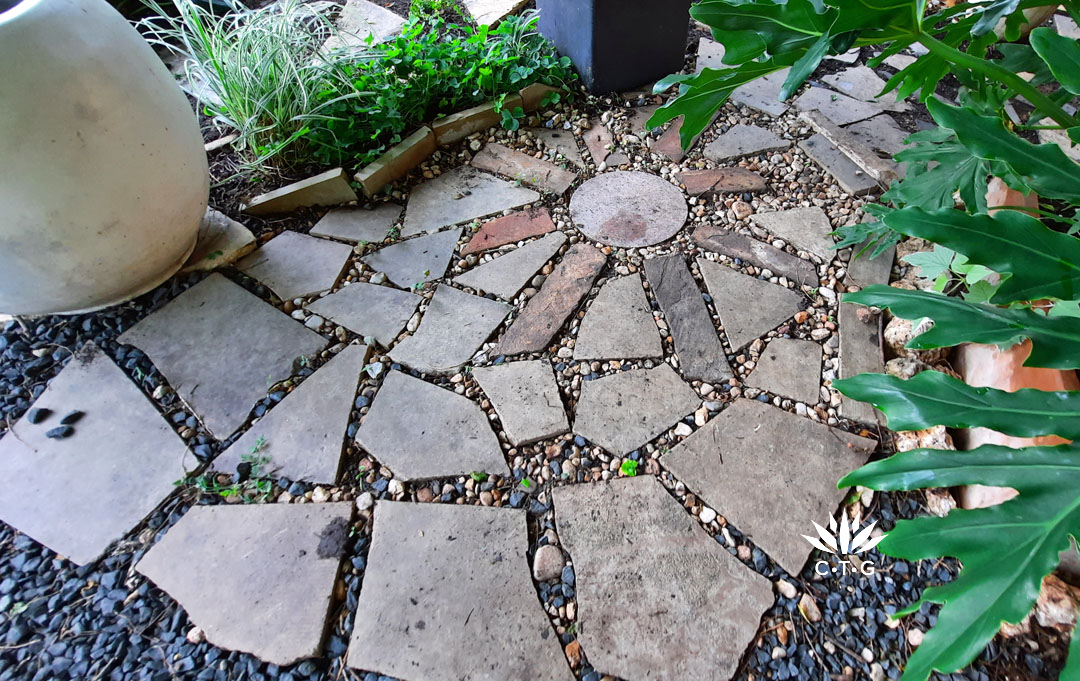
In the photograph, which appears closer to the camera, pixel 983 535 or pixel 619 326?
pixel 983 535

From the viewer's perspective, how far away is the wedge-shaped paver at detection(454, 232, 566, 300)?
198 centimetres

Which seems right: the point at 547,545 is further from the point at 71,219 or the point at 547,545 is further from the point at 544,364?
the point at 71,219

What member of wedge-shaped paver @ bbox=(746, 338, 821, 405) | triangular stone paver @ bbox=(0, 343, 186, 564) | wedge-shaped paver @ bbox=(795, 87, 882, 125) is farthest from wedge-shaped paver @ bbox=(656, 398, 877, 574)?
wedge-shaped paver @ bbox=(795, 87, 882, 125)

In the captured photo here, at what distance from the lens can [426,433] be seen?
161 cm

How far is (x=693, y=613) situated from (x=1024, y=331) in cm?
83

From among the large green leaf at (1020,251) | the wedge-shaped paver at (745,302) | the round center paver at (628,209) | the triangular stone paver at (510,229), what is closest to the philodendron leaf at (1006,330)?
the large green leaf at (1020,251)

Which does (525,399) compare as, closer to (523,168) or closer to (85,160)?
(523,168)

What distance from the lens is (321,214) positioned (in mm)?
2225

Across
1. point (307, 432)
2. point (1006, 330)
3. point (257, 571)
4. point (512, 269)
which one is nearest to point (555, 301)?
point (512, 269)

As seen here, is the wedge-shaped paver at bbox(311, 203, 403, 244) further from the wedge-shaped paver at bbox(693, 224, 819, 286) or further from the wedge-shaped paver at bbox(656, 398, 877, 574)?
the wedge-shaped paver at bbox(656, 398, 877, 574)

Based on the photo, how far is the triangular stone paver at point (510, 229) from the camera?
6.92ft

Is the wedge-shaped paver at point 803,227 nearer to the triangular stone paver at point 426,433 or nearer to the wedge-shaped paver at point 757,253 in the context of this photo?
the wedge-shaped paver at point 757,253

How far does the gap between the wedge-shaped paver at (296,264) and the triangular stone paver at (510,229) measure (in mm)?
451

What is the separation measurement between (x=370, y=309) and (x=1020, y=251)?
163 centimetres
